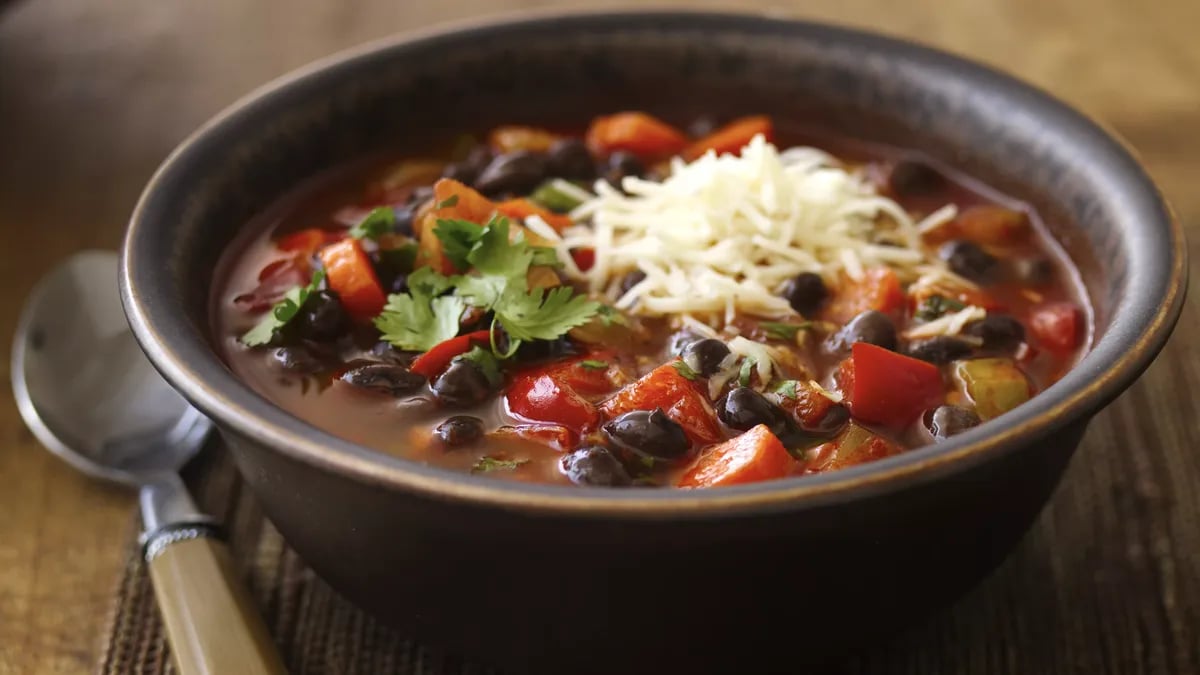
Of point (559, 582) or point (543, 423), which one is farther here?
point (543, 423)

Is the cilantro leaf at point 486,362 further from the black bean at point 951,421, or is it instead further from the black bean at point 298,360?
the black bean at point 951,421

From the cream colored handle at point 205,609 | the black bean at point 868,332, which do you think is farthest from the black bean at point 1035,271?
the cream colored handle at point 205,609

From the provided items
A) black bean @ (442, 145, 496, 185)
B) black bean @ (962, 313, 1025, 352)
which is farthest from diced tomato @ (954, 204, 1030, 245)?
black bean @ (442, 145, 496, 185)

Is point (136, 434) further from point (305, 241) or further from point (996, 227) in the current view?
point (996, 227)

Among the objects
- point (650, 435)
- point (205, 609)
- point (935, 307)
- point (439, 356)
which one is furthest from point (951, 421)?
point (205, 609)

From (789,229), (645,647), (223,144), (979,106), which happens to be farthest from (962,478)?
(223,144)

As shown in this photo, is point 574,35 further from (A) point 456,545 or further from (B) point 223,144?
(A) point 456,545
